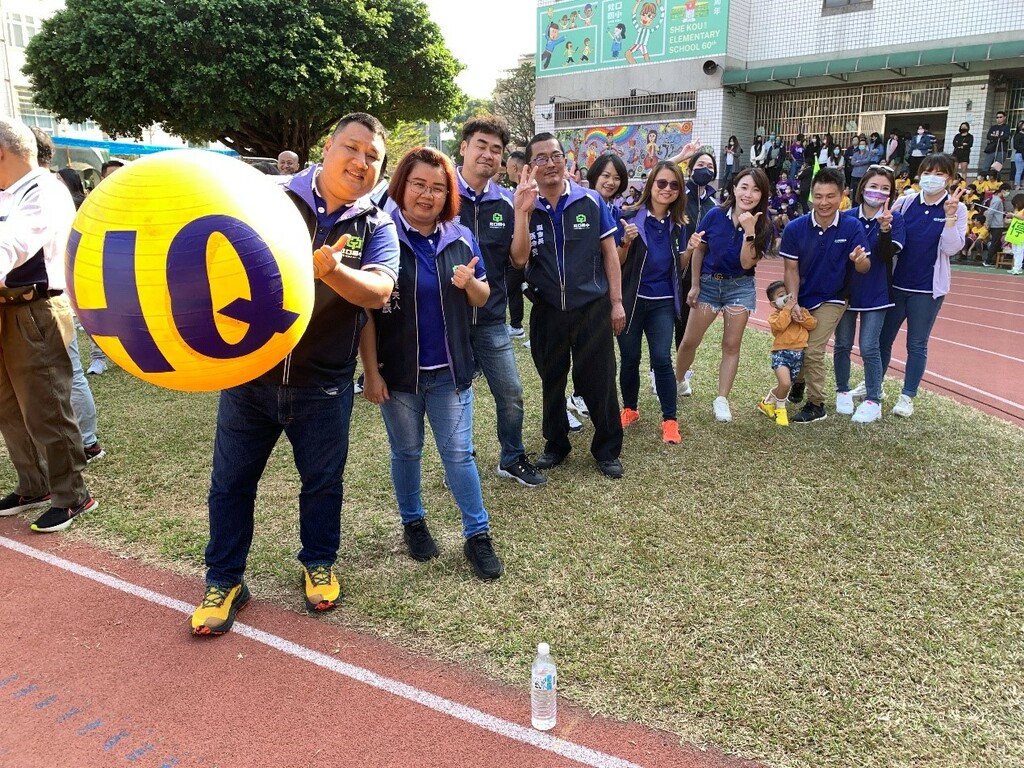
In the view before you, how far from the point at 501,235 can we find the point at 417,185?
1.15 m

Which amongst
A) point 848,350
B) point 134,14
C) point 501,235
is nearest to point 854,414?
point 848,350

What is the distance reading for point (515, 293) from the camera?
598 cm

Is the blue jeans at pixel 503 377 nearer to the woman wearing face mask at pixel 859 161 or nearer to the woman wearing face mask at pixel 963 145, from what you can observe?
the woman wearing face mask at pixel 859 161

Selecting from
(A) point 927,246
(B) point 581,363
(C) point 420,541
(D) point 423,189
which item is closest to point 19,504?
(C) point 420,541

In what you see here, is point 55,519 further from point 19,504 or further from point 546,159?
point 546,159

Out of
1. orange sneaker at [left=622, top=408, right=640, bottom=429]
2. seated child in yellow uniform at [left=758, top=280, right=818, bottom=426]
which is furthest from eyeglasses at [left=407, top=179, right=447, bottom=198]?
seated child in yellow uniform at [left=758, top=280, right=818, bottom=426]

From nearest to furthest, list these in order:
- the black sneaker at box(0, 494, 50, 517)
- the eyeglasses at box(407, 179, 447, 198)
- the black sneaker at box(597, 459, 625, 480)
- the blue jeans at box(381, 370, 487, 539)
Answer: the eyeglasses at box(407, 179, 447, 198), the blue jeans at box(381, 370, 487, 539), the black sneaker at box(0, 494, 50, 517), the black sneaker at box(597, 459, 625, 480)

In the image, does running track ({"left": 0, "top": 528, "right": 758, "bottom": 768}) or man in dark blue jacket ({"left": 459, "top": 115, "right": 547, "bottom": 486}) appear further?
man in dark blue jacket ({"left": 459, "top": 115, "right": 547, "bottom": 486})

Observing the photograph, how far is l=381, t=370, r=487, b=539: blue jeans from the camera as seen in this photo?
343cm

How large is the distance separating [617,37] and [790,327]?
24.8 metres

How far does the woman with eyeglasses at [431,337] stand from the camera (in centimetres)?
323

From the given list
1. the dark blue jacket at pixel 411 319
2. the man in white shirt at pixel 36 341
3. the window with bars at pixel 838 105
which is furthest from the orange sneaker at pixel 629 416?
the window with bars at pixel 838 105

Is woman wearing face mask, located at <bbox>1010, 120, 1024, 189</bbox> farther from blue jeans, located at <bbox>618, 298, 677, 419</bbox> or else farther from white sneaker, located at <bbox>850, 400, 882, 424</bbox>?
blue jeans, located at <bbox>618, 298, 677, 419</bbox>

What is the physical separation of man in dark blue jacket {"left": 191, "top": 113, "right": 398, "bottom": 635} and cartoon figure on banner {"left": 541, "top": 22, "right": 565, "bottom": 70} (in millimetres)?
28940
